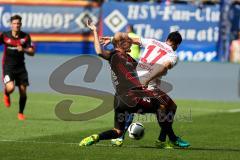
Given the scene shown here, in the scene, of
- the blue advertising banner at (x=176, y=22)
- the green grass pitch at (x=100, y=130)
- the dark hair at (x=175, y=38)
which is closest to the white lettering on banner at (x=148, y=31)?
the blue advertising banner at (x=176, y=22)

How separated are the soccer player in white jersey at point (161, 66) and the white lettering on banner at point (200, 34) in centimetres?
1970

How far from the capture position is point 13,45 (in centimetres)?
2003

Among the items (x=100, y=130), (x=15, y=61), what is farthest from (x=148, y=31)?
(x=100, y=130)

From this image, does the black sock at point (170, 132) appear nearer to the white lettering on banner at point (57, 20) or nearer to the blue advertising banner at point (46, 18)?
the blue advertising banner at point (46, 18)

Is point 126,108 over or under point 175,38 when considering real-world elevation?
under

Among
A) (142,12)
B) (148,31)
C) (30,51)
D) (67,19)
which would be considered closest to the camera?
(30,51)

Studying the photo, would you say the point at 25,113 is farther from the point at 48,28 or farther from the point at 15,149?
the point at 48,28

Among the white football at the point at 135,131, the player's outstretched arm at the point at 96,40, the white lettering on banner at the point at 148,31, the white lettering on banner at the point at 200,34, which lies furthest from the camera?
the white lettering on banner at the point at 148,31

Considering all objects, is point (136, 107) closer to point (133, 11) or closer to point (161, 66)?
point (161, 66)

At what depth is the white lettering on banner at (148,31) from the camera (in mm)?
34612

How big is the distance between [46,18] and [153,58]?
22.3m

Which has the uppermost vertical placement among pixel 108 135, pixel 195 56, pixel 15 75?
pixel 108 135

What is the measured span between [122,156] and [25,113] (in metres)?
8.65

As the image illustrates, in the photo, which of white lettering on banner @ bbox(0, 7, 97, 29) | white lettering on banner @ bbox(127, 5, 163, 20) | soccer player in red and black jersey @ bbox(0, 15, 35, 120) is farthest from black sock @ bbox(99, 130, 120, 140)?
white lettering on banner @ bbox(0, 7, 97, 29)
